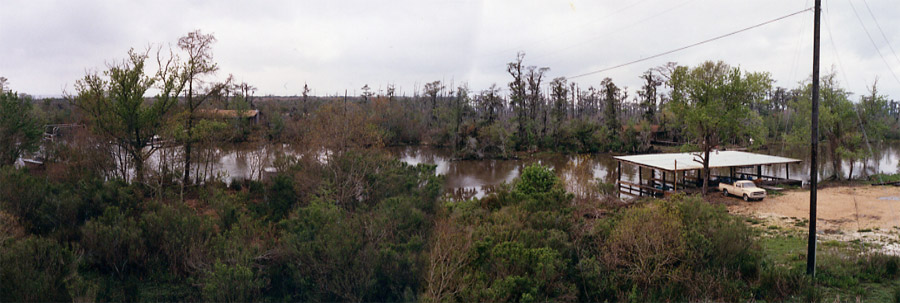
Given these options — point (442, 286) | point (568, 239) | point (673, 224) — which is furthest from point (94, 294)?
point (673, 224)

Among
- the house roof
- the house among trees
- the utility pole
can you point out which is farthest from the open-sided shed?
the house roof

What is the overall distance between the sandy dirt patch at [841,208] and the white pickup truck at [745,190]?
1.00 ft

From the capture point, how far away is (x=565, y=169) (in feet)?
93.3

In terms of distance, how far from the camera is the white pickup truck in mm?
23516

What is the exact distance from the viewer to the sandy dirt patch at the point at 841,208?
18391mm

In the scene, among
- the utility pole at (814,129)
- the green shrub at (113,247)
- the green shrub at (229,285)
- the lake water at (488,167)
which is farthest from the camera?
the lake water at (488,167)

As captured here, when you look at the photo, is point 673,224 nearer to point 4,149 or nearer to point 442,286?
point 442,286

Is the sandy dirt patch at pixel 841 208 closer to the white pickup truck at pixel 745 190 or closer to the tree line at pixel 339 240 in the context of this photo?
the white pickup truck at pixel 745 190

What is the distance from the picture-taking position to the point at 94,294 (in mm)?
8453

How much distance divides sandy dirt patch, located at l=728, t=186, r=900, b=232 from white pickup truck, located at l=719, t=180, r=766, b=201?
30cm

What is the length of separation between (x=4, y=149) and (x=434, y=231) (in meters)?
20.3

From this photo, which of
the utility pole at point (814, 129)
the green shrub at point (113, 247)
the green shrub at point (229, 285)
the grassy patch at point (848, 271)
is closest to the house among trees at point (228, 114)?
the green shrub at point (113, 247)

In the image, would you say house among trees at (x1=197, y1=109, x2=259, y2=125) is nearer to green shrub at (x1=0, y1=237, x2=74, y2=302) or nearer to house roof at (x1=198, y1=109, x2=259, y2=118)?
house roof at (x1=198, y1=109, x2=259, y2=118)

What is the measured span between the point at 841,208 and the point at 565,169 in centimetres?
1248
